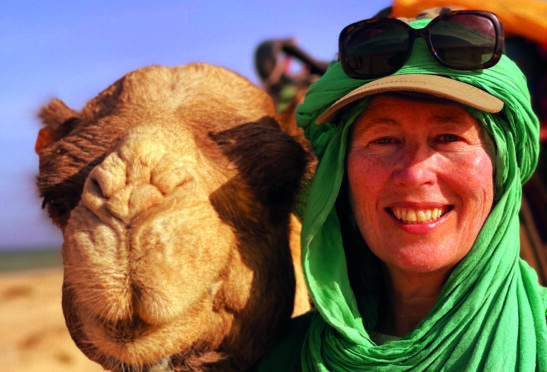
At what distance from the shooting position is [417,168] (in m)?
1.97

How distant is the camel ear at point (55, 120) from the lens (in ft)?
8.42

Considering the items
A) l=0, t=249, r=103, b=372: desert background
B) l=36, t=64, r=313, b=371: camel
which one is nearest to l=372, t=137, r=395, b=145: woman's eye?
l=36, t=64, r=313, b=371: camel

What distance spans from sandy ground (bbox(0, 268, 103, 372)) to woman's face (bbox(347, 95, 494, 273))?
8641mm

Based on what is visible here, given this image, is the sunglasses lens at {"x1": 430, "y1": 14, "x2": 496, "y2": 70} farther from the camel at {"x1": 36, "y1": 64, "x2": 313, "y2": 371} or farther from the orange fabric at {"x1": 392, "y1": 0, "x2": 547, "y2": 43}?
the orange fabric at {"x1": 392, "y1": 0, "x2": 547, "y2": 43}

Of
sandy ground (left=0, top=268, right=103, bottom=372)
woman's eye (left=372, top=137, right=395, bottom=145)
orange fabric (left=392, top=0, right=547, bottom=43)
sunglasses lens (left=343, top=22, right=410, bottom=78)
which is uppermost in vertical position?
orange fabric (left=392, top=0, right=547, bottom=43)

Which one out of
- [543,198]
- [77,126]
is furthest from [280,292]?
[543,198]

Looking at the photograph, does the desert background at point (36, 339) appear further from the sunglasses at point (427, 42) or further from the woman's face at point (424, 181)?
the sunglasses at point (427, 42)

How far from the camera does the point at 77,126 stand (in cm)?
253

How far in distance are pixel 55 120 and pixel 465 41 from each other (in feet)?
4.94

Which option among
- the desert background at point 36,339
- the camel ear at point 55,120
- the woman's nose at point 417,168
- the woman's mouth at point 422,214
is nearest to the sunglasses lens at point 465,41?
the woman's nose at point 417,168

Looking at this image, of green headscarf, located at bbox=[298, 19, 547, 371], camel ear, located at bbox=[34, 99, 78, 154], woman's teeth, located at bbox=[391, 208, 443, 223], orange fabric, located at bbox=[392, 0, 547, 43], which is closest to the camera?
green headscarf, located at bbox=[298, 19, 547, 371]

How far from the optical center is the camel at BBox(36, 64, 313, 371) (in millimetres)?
1924

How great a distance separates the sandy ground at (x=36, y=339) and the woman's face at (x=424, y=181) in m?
8.64

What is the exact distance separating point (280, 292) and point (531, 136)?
97 centimetres
